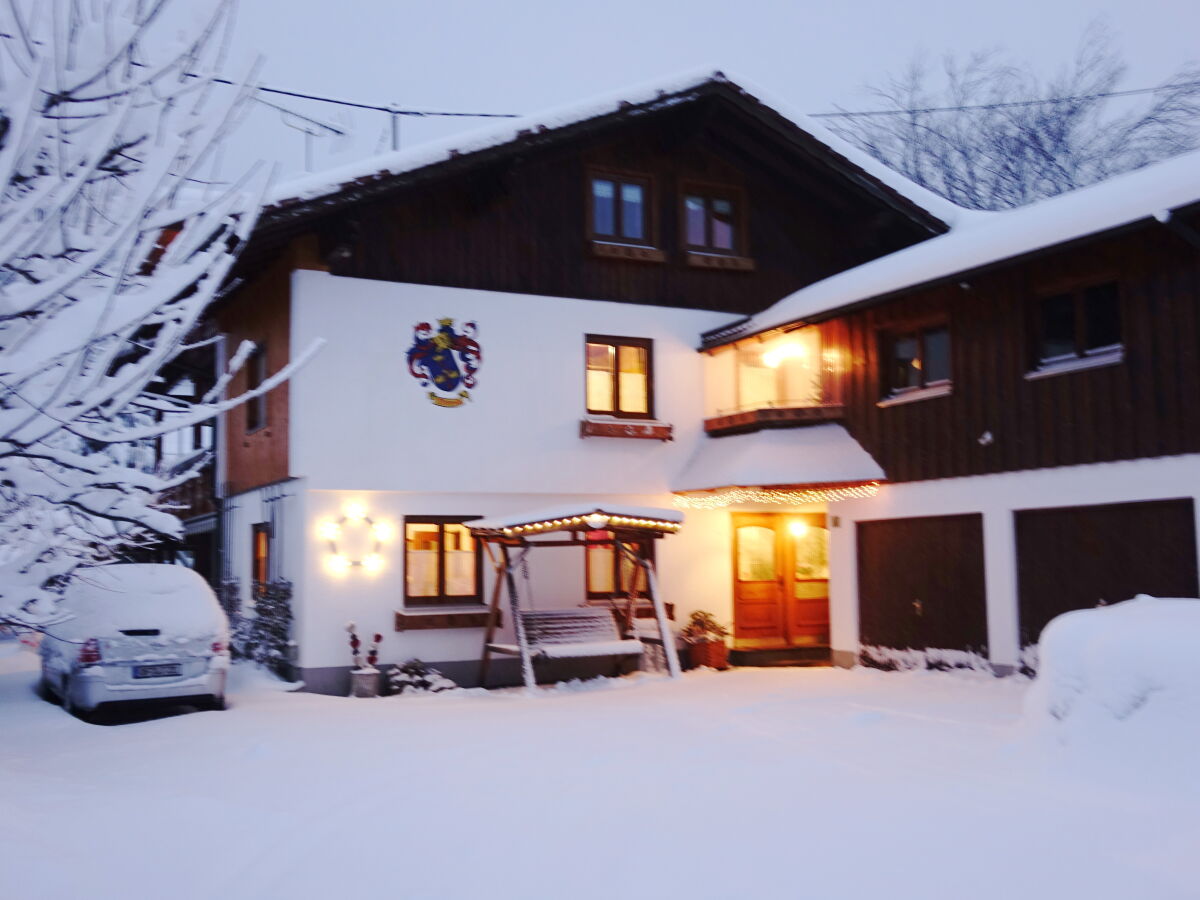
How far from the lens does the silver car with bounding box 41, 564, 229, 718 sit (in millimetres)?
11617

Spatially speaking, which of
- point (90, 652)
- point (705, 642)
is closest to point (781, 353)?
point (705, 642)

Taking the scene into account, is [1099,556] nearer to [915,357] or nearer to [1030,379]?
[1030,379]

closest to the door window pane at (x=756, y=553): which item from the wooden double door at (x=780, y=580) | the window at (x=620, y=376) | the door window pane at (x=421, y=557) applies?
the wooden double door at (x=780, y=580)

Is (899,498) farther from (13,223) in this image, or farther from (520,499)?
(13,223)

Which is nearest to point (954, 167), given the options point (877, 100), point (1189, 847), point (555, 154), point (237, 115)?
point (877, 100)

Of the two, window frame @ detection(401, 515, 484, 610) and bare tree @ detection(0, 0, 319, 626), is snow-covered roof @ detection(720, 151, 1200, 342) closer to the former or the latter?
window frame @ detection(401, 515, 484, 610)

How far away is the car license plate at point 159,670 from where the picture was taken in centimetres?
1172

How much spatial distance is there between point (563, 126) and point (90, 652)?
8.55 metres

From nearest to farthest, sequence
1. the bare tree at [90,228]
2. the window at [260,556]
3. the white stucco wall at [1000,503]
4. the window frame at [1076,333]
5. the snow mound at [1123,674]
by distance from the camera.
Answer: the bare tree at [90,228], the snow mound at [1123,674], the white stucco wall at [1000,503], the window frame at [1076,333], the window at [260,556]

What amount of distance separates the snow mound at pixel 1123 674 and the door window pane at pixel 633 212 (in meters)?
9.51

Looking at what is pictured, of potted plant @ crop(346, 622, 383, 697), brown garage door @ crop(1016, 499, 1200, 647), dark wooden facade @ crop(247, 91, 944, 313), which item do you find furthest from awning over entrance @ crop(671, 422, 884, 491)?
potted plant @ crop(346, 622, 383, 697)

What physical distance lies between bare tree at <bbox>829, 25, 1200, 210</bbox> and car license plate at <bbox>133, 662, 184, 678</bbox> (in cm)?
1977

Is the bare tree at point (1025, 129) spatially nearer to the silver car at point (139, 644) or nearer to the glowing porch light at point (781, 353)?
the glowing porch light at point (781, 353)

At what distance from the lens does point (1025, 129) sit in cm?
2778
